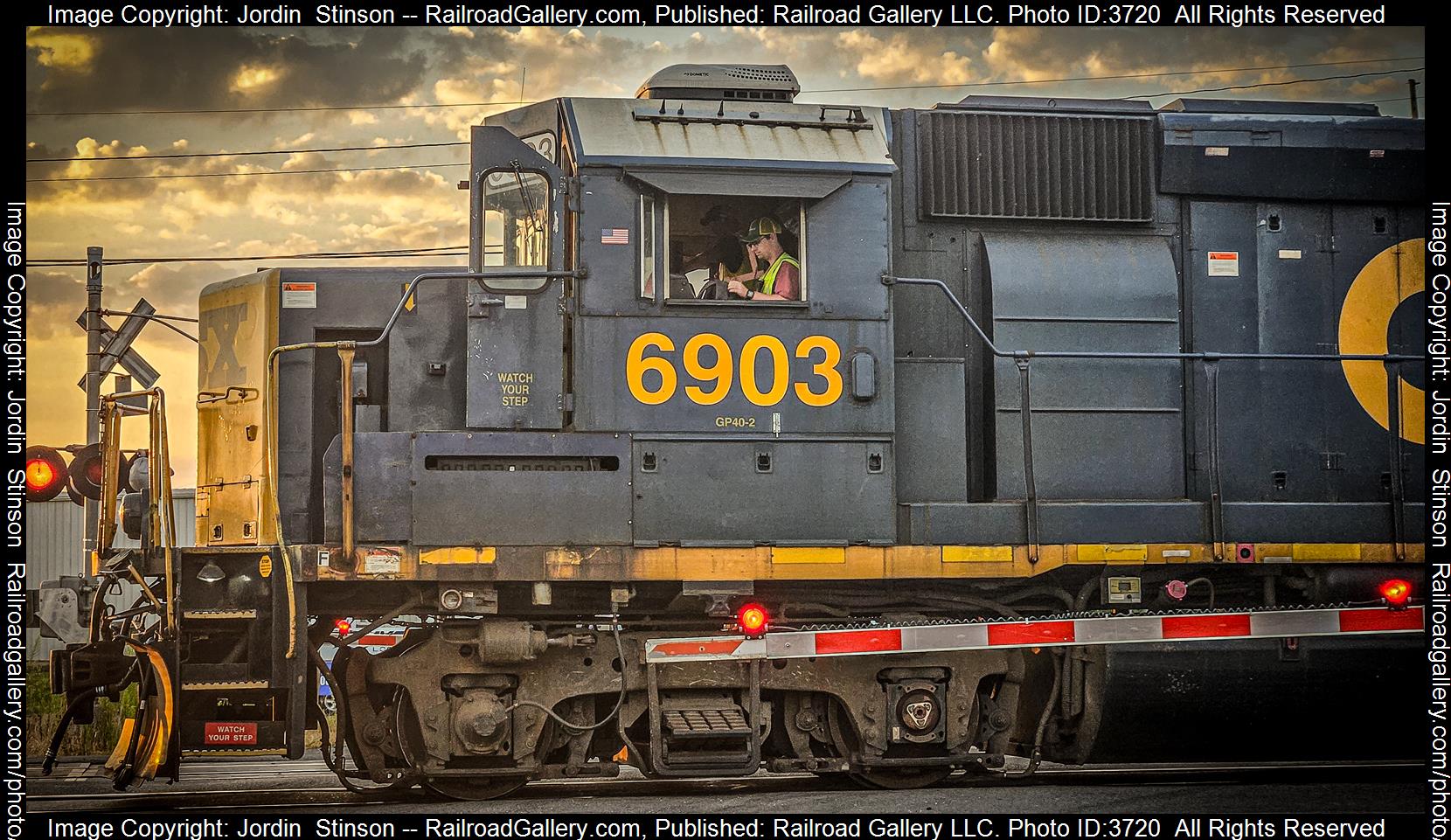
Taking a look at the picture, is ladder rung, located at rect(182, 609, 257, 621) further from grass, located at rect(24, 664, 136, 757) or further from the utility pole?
the utility pole

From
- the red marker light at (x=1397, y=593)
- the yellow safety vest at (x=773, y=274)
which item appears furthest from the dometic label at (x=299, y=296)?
the red marker light at (x=1397, y=593)

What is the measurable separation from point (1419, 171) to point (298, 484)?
25.2ft

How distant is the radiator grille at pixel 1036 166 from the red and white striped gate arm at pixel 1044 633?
8.73ft

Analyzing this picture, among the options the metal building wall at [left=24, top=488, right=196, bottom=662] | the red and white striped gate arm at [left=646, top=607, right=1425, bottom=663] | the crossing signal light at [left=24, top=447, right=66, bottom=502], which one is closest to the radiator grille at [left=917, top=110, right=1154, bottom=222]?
the red and white striped gate arm at [left=646, top=607, right=1425, bottom=663]

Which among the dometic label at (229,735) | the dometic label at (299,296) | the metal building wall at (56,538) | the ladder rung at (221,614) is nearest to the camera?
the dometic label at (229,735)

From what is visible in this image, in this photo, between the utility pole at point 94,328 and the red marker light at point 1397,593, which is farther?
the utility pole at point 94,328

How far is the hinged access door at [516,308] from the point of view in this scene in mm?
7832

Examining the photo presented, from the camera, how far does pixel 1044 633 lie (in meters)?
8.12

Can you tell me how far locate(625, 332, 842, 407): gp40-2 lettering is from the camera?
7.87m

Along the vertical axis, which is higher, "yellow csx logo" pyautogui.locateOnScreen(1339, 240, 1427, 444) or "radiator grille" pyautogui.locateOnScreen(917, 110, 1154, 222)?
"radiator grille" pyautogui.locateOnScreen(917, 110, 1154, 222)

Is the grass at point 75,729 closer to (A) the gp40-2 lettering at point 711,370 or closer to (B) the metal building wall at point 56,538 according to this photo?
(A) the gp40-2 lettering at point 711,370

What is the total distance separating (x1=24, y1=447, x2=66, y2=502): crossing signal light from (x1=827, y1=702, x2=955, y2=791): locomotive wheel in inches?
212

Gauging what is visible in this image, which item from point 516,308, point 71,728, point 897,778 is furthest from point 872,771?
point 71,728

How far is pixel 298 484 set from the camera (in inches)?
327
